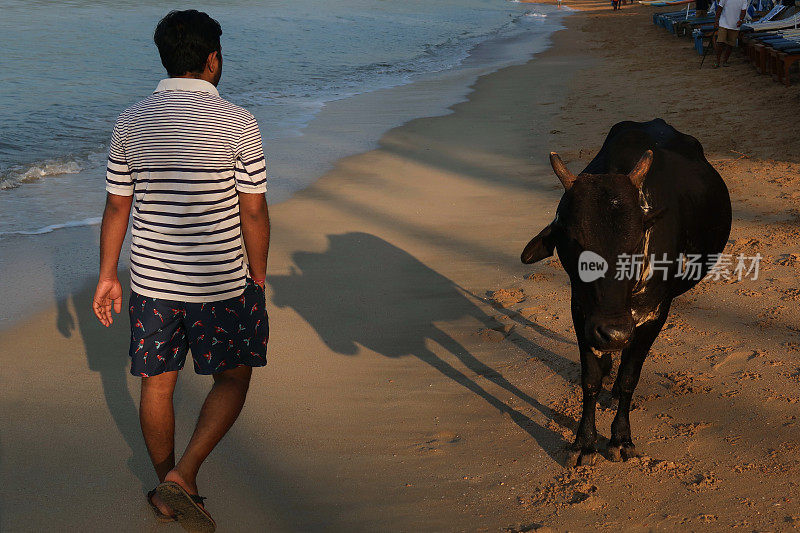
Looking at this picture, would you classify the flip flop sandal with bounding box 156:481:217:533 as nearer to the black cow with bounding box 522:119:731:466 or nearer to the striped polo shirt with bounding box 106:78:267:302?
the striped polo shirt with bounding box 106:78:267:302

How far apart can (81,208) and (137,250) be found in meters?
6.62

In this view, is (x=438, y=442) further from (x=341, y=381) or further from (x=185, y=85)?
(x=185, y=85)

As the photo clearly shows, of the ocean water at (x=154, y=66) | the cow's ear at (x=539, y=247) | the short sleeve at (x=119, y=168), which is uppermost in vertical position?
the short sleeve at (x=119, y=168)

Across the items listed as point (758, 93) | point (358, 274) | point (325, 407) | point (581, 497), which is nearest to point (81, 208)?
point (358, 274)

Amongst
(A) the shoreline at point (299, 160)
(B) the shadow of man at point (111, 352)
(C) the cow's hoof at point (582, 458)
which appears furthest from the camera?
(A) the shoreline at point (299, 160)

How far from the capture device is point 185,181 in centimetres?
318

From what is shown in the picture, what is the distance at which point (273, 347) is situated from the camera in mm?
5582

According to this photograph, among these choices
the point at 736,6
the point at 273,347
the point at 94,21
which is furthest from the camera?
the point at 94,21

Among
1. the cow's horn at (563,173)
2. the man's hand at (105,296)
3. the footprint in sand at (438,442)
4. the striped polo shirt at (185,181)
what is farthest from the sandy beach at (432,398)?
the cow's horn at (563,173)

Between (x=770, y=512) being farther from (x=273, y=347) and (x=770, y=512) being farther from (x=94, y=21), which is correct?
(x=94, y=21)

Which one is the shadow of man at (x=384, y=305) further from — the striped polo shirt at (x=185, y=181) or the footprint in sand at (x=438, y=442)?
the striped polo shirt at (x=185, y=181)

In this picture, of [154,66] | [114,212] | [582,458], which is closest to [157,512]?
[114,212]

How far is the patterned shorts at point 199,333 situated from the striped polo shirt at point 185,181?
0.21ft

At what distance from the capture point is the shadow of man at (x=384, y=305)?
5.14 m
